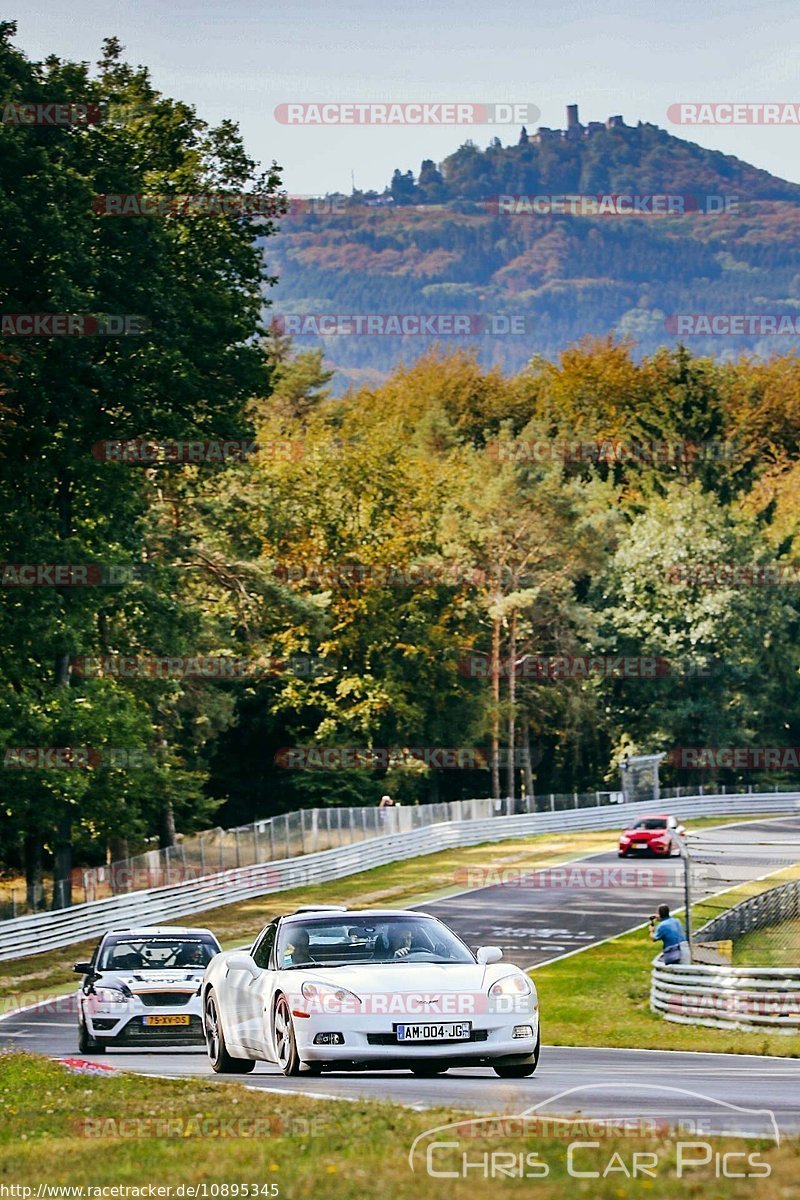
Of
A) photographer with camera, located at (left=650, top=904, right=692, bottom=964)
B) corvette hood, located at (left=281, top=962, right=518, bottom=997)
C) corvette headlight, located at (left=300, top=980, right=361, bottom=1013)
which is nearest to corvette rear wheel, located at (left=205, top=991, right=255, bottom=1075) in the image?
corvette hood, located at (left=281, top=962, right=518, bottom=997)

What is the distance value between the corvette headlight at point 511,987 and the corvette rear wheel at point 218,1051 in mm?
2896

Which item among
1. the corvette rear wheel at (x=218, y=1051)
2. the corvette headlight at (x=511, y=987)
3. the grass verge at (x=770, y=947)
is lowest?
the grass verge at (x=770, y=947)

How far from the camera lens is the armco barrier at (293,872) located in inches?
1639

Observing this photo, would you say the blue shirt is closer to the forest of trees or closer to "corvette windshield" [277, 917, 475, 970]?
"corvette windshield" [277, 917, 475, 970]

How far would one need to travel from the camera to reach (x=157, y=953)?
22031 mm

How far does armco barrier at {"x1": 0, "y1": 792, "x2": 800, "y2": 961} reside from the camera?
41625 mm

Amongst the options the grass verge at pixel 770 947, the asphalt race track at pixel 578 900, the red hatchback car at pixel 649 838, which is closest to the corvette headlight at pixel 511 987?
the asphalt race track at pixel 578 900

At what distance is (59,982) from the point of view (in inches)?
1454

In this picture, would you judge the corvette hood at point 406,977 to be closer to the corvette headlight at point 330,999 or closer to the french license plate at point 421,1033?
the corvette headlight at point 330,999

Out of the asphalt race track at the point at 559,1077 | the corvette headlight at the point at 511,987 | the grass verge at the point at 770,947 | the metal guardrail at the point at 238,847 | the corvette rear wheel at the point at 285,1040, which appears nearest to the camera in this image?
the asphalt race track at the point at 559,1077

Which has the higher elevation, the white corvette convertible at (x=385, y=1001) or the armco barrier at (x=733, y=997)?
the white corvette convertible at (x=385, y=1001)

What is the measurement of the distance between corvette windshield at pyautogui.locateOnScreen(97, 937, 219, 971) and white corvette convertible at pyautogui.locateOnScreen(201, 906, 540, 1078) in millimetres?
7117

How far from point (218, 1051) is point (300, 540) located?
6236cm

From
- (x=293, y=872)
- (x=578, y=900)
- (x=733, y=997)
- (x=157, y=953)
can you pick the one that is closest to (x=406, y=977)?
(x=157, y=953)
